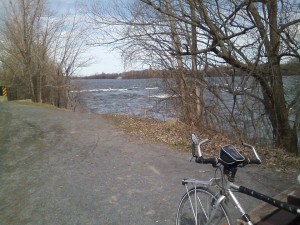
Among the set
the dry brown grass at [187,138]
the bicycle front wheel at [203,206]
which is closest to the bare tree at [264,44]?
the dry brown grass at [187,138]

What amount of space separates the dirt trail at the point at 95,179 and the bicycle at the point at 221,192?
1.15 meters

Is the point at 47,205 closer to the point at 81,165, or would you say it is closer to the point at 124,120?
the point at 81,165

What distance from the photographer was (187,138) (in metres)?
8.77

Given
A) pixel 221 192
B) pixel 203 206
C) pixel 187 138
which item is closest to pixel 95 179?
pixel 203 206

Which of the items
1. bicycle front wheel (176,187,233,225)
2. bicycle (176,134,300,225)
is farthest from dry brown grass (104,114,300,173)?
bicycle (176,134,300,225)

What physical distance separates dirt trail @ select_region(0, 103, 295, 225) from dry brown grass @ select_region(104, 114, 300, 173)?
52 centimetres

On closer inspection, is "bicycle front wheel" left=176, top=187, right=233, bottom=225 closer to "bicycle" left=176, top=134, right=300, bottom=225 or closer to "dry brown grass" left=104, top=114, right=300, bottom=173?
"bicycle" left=176, top=134, right=300, bottom=225

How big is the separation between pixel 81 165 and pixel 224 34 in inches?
202

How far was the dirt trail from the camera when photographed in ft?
14.2

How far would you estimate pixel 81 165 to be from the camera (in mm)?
6629

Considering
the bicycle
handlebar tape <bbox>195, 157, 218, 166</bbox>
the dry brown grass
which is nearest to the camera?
the bicycle

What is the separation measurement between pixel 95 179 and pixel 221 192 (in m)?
3.50

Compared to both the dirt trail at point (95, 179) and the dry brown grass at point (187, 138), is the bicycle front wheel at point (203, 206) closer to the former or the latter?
the dirt trail at point (95, 179)

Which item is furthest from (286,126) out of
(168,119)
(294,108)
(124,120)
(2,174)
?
(2,174)
